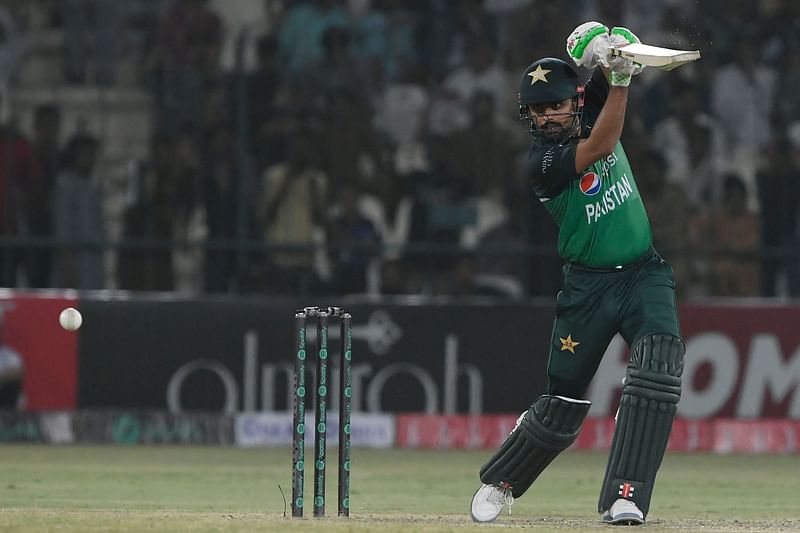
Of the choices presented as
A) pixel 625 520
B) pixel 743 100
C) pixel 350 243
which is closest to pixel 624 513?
pixel 625 520

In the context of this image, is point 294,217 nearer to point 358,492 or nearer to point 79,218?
point 79,218

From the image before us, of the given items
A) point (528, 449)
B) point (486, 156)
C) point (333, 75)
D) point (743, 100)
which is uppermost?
point (333, 75)

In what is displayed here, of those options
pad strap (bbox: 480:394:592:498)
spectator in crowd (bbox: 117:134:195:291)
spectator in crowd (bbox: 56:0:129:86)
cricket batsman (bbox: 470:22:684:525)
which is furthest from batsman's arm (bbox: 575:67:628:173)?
spectator in crowd (bbox: 56:0:129:86)

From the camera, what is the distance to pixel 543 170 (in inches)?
249

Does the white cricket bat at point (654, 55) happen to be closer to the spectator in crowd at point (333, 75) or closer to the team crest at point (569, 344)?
the team crest at point (569, 344)

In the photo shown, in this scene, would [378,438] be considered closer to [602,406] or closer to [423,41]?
[602,406]

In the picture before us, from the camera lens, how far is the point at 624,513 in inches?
241

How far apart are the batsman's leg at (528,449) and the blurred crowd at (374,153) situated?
17.9ft

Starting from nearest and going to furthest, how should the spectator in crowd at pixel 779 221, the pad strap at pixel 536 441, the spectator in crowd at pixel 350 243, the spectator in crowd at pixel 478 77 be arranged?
the pad strap at pixel 536 441, the spectator in crowd at pixel 350 243, the spectator in crowd at pixel 779 221, the spectator in crowd at pixel 478 77

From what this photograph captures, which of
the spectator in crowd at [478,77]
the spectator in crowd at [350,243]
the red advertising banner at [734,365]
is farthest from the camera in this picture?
the spectator in crowd at [478,77]

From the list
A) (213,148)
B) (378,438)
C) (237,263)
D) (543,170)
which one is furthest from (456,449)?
(543,170)

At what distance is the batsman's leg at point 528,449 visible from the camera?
6.47 meters

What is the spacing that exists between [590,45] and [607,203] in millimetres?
626

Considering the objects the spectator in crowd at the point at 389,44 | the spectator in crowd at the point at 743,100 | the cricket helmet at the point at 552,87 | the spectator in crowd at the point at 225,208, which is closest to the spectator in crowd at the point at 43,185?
the spectator in crowd at the point at 225,208
